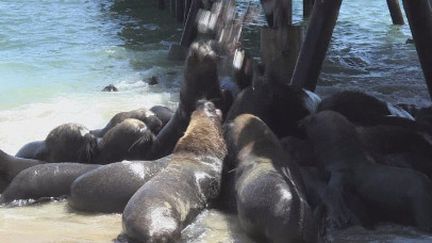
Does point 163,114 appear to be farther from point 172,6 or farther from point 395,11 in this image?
point 172,6

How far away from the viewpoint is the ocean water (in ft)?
16.2

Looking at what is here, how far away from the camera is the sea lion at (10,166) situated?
6160 mm

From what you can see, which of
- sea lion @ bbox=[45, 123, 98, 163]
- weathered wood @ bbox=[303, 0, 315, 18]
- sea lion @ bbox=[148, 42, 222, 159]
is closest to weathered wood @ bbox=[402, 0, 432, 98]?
sea lion @ bbox=[148, 42, 222, 159]

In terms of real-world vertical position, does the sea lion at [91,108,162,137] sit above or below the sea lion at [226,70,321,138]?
below

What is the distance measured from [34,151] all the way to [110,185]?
1939mm

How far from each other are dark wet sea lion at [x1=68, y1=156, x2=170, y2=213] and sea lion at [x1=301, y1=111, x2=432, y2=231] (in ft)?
4.25

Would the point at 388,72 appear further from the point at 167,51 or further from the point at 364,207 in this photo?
the point at 364,207

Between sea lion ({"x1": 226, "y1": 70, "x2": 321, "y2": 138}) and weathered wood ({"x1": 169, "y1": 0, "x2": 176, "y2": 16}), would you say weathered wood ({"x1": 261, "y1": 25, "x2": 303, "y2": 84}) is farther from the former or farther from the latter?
weathered wood ({"x1": 169, "y1": 0, "x2": 176, "y2": 16})

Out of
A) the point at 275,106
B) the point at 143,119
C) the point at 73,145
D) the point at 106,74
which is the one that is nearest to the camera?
the point at 73,145

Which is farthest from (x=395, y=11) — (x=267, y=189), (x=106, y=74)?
(x=267, y=189)

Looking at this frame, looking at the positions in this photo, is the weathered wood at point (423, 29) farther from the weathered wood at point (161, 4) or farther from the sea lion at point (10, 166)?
the weathered wood at point (161, 4)

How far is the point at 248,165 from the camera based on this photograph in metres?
5.04

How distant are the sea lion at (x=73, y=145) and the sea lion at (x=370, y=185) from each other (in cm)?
209

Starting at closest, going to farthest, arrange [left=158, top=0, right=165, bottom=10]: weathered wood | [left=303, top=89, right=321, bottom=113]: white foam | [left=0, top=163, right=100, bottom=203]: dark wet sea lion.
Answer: [left=0, top=163, right=100, bottom=203]: dark wet sea lion → [left=303, top=89, right=321, bottom=113]: white foam → [left=158, top=0, right=165, bottom=10]: weathered wood
